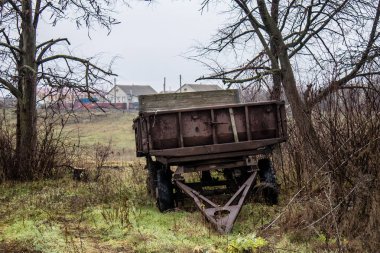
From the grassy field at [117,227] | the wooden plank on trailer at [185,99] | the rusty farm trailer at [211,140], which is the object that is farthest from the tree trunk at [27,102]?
the rusty farm trailer at [211,140]

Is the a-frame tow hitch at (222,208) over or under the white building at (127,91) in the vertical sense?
under

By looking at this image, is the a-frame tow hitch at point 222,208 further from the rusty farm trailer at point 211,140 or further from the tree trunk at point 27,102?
the tree trunk at point 27,102

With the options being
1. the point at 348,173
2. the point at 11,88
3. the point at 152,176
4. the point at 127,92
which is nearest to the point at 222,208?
the point at 348,173

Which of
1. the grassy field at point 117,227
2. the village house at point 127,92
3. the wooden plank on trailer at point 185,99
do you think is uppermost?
the village house at point 127,92

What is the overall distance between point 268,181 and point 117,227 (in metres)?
2.92

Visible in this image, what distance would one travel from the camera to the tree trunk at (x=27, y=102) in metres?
12.8

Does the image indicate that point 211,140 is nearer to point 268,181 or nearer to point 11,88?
point 268,181

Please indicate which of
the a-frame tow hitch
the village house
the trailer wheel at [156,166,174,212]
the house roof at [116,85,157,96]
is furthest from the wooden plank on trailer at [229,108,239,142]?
the house roof at [116,85,157,96]

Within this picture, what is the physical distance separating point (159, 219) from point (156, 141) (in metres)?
1.33

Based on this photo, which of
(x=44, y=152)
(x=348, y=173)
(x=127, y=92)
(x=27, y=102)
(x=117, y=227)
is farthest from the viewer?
(x=127, y=92)

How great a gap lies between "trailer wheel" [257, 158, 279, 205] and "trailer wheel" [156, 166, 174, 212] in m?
1.67

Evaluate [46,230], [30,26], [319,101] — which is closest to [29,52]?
[30,26]

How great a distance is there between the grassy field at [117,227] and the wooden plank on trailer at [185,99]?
1.92 meters

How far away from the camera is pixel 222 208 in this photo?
7109 mm
